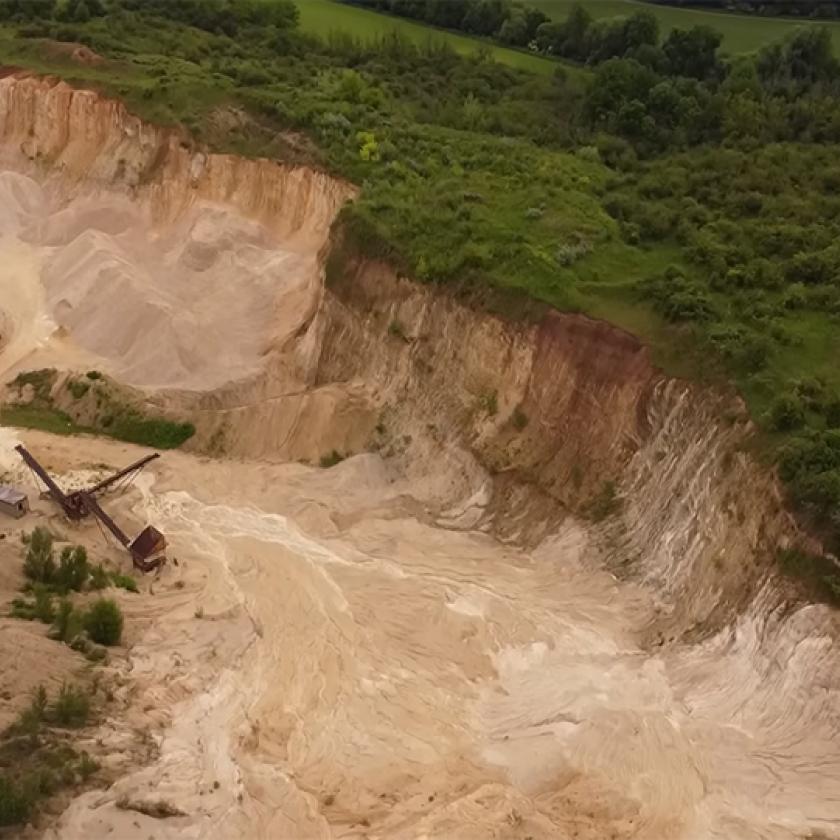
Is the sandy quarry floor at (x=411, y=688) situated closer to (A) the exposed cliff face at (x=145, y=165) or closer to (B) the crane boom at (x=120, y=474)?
(B) the crane boom at (x=120, y=474)

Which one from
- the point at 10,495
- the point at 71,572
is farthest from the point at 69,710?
the point at 10,495

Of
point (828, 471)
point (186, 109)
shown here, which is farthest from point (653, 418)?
point (186, 109)

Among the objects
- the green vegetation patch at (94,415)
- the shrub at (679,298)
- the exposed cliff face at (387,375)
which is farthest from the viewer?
the green vegetation patch at (94,415)

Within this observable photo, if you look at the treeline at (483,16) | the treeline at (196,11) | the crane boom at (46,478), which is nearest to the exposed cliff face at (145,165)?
the treeline at (196,11)

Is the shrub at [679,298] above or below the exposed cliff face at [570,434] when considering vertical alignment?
above

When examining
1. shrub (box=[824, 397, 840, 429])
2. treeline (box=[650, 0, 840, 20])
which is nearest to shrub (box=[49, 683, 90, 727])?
shrub (box=[824, 397, 840, 429])

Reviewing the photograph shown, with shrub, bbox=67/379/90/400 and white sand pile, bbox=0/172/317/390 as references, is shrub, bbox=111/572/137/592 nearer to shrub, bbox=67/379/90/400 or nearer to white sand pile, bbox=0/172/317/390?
white sand pile, bbox=0/172/317/390

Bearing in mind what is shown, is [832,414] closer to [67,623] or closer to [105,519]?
[67,623]

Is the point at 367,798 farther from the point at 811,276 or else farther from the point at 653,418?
the point at 811,276
